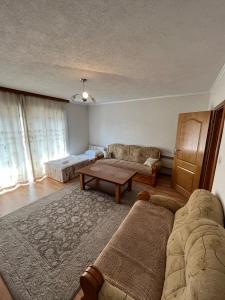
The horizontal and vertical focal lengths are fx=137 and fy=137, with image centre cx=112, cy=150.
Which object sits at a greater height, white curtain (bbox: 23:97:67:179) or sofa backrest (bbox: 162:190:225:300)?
white curtain (bbox: 23:97:67:179)

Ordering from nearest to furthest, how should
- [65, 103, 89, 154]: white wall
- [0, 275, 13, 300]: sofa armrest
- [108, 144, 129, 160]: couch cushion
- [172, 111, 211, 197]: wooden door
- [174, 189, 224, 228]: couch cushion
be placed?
[174, 189, 224, 228]: couch cushion → [0, 275, 13, 300]: sofa armrest → [172, 111, 211, 197]: wooden door → [108, 144, 129, 160]: couch cushion → [65, 103, 89, 154]: white wall

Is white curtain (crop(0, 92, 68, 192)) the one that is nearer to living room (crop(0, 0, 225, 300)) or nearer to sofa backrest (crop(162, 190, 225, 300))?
living room (crop(0, 0, 225, 300))

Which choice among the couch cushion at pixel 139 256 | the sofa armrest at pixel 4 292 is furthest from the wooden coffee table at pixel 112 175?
the sofa armrest at pixel 4 292

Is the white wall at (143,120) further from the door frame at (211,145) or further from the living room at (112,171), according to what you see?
the door frame at (211,145)

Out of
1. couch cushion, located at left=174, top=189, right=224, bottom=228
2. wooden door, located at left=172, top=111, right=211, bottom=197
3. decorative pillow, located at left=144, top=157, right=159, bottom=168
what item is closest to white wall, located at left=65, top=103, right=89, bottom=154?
decorative pillow, located at left=144, top=157, right=159, bottom=168

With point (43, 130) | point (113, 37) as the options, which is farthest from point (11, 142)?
point (113, 37)

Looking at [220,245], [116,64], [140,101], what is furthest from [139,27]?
[140,101]

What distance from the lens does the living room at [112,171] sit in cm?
93

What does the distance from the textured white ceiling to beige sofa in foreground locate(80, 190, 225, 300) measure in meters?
1.48

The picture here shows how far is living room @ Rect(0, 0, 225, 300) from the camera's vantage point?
3.05ft

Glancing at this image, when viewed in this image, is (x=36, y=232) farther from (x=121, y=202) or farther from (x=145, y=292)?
(x=145, y=292)

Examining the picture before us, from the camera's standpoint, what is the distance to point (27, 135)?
3.51 metres

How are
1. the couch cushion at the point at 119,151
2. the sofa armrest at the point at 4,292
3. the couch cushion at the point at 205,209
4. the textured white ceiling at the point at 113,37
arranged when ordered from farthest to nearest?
the couch cushion at the point at 119,151 → the sofa armrest at the point at 4,292 → the couch cushion at the point at 205,209 → the textured white ceiling at the point at 113,37

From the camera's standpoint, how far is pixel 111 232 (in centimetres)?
207
